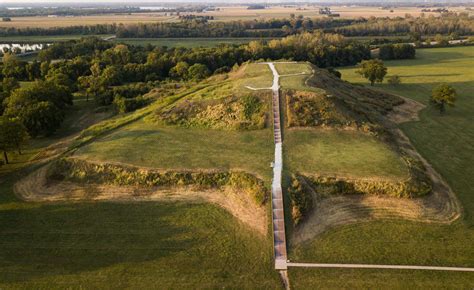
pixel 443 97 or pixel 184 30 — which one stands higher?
pixel 184 30

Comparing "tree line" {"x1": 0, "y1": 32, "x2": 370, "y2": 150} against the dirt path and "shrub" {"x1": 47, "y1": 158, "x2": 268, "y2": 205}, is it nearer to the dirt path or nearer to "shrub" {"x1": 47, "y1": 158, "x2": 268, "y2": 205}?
"shrub" {"x1": 47, "y1": 158, "x2": 268, "y2": 205}

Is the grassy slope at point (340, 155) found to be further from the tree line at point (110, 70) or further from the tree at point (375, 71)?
the tree at point (375, 71)

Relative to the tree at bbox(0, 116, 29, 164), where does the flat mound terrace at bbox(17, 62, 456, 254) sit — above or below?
below

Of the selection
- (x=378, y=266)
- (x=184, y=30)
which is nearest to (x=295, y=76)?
(x=378, y=266)

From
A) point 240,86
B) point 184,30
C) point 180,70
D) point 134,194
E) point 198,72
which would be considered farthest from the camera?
point 184,30

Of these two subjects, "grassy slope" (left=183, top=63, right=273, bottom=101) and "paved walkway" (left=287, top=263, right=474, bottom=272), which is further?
"grassy slope" (left=183, top=63, right=273, bottom=101)

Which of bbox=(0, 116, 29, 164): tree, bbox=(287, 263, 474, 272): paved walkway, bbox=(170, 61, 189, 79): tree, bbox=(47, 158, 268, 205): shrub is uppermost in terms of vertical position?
bbox=(170, 61, 189, 79): tree

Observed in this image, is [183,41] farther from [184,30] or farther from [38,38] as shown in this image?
[38,38]

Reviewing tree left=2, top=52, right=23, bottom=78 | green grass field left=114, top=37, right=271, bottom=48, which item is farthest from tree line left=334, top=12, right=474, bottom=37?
tree left=2, top=52, right=23, bottom=78
